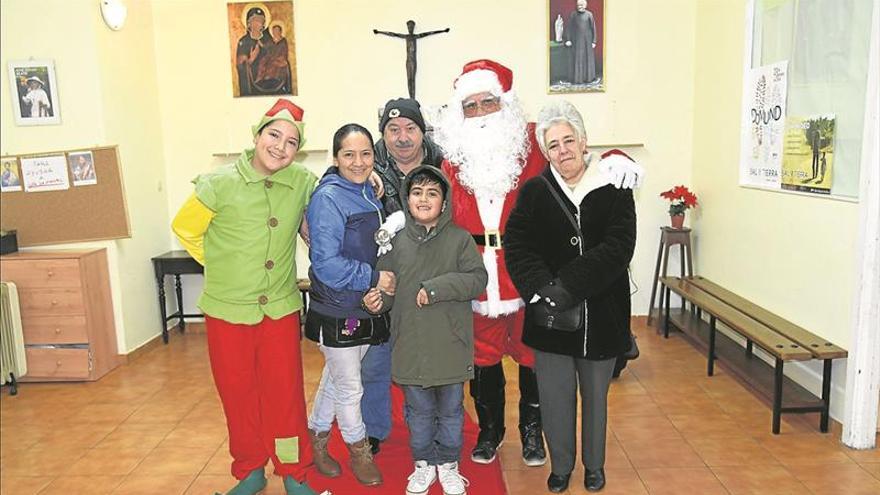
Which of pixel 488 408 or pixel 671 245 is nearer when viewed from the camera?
pixel 488 408

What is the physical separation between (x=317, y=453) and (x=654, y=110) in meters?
3.82

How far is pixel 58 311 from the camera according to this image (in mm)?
4176

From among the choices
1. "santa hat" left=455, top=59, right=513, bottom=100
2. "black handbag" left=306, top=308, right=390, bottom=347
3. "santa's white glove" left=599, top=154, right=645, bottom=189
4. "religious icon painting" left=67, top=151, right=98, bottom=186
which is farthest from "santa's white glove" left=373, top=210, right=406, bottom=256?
"religious icon painting" left=67, top=151, right=98, bottom=186

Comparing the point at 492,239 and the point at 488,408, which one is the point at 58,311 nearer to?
the point at 488,408

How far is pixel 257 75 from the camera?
206 inches

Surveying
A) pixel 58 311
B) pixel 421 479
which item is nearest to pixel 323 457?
pixel 421 479

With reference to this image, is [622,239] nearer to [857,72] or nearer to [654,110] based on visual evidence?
[857,72]

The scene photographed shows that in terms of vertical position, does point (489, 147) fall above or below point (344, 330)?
above

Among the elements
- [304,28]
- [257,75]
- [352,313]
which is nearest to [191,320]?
[257,75]

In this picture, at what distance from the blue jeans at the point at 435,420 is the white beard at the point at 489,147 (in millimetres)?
860

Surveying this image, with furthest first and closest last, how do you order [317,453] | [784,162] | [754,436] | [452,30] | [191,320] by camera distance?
1. [191,320]
2. [452,30]
3. [784,162]
4. [754,436]
5. [317,453]

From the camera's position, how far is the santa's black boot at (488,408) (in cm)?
290

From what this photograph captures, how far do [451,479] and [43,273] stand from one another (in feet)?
10.0

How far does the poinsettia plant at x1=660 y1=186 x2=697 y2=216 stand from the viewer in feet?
16.0
